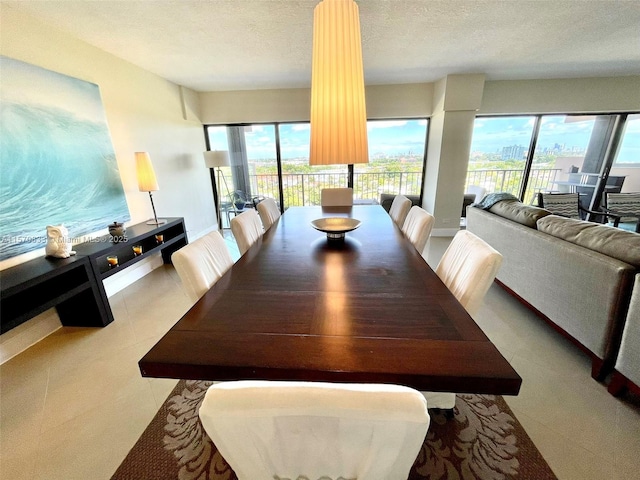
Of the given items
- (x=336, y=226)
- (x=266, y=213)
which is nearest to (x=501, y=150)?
(x=336, y=226)

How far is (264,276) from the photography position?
4.03 ft

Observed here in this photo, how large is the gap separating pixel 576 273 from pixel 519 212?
2.57 ft

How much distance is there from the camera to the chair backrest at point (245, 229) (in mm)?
1834

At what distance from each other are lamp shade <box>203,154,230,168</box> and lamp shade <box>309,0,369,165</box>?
3.21m

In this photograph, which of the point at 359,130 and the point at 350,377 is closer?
the point at 350,377

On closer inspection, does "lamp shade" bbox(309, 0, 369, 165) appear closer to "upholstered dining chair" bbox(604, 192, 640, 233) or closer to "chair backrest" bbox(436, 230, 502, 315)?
"chair backrest" bbox(436, 230, 502, 315)

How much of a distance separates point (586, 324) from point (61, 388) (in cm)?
320

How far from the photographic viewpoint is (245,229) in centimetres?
190

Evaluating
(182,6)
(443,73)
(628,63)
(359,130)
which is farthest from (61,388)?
(628,63)

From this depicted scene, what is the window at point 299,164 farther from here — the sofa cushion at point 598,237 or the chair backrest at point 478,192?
the sofa cushion at point 598,237

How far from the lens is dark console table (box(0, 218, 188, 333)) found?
1577 millimetres

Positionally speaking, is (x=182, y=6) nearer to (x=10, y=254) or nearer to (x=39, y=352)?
(x=10, y=254)

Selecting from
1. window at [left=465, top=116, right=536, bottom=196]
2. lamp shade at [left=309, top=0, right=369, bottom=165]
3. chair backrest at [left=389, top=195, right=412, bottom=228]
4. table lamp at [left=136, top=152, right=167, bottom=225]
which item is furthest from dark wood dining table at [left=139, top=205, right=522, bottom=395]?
window at [left=465, top=116, right=536, bottom=196]

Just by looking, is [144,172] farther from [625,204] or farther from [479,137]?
[625,204]
